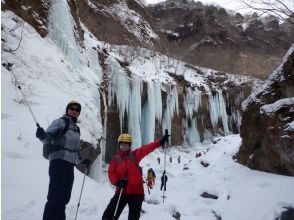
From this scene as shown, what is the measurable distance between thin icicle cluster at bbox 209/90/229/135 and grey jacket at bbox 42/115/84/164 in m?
24.8

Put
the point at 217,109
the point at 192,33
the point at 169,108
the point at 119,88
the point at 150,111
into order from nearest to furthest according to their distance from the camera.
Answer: the point at 119,88 → the point at 150,111 → the point at 169,108 → the point at 217,109 → the point at 192,33

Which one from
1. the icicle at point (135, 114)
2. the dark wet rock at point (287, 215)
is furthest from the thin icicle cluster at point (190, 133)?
the dark wet rock at point (287, 215)

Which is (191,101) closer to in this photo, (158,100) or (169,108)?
(169,108)

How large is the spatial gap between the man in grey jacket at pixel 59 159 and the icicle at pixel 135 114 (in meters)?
13.2

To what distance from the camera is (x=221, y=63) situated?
4109 centimetres

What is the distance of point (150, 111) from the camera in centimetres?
1928

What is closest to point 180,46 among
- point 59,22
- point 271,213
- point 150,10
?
point 150,10

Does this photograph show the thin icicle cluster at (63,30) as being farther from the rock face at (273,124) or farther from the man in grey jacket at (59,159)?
the man in grey jacket at (59,159)

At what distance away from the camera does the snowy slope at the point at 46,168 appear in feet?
14.3

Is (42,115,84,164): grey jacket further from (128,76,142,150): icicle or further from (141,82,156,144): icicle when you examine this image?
(141,82,156,144): icicle

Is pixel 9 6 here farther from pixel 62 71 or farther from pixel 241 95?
pixel 241 95

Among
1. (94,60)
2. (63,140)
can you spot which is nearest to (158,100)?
→ (94,60)

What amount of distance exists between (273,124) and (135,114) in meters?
9.13

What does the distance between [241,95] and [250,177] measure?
21.7m
